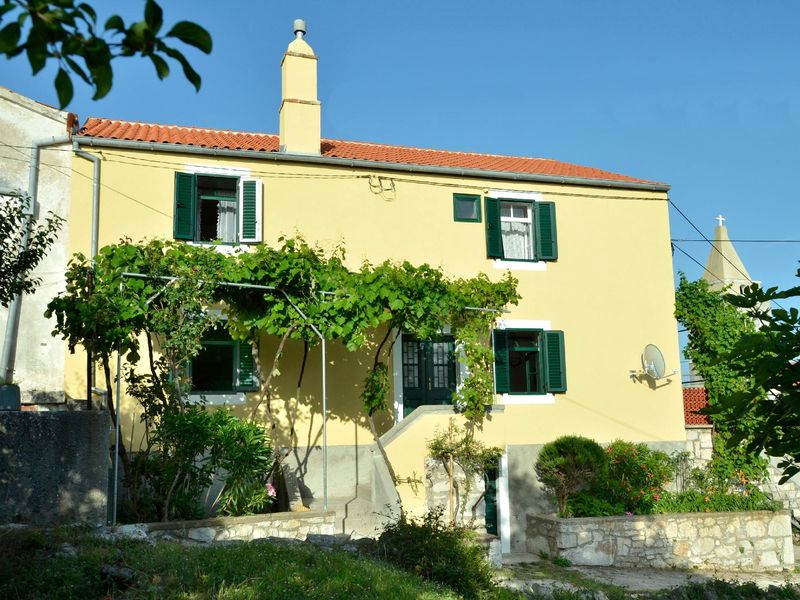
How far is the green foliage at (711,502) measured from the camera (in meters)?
14.3

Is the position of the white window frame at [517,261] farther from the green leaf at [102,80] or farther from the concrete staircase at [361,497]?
the green leaf at [102,80]

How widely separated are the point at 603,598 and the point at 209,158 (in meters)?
9.48

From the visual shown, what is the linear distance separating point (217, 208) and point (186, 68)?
11958 millimetres

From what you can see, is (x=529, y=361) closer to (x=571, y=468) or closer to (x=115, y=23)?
(x=571, y=468)

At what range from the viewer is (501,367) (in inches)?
591

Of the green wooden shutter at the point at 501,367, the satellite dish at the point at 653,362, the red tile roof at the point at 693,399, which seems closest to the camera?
the green wooden shutter at the point at 501,367

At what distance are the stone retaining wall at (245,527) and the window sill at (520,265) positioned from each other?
21.3ft

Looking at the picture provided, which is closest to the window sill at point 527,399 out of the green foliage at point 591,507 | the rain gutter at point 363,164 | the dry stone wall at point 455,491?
the dry stone wall at point 455,491

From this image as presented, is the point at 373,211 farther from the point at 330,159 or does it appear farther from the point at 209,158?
the point at 209,158

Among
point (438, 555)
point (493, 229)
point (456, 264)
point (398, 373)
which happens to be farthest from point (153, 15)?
point (493, 229)

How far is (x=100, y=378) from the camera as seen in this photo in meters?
12.6

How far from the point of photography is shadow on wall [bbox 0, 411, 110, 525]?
29.8ft

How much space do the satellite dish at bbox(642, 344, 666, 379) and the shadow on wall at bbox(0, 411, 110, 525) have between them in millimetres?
10459

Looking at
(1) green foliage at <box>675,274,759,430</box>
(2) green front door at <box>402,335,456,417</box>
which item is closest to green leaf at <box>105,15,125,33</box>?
(2) green front door at <box>402,335,456,417</box>
